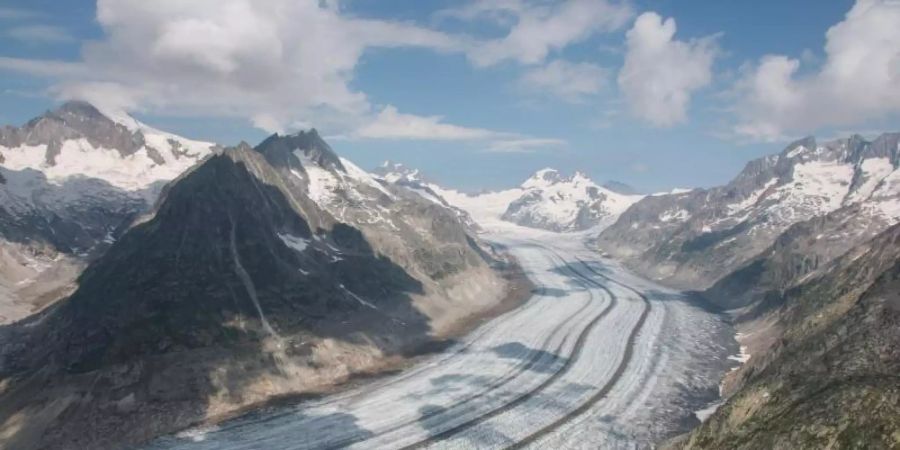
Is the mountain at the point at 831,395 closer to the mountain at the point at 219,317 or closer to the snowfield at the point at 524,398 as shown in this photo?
the snowfield at the point at 524,398

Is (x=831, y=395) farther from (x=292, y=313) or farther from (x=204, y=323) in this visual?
(x=292, y=313)

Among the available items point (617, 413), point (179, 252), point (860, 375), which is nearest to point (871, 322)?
point (860, 375)

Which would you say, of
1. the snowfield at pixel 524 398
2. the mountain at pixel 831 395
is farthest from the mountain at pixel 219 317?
the mountain at pixel 831 395

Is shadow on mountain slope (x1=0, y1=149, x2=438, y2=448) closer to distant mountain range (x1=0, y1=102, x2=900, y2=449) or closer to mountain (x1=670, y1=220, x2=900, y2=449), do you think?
distant mountain range (x1=0, y1=102, x2=900, y2=449)

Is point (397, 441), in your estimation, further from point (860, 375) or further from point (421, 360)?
point (860, 375)

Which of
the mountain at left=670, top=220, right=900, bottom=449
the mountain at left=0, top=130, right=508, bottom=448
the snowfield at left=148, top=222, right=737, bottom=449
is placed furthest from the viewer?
the mountain at left=0, top=130, right=508, bottom=448

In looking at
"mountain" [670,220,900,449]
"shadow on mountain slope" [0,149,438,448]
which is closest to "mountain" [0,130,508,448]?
"shadow on mountain slope" [0,149,438,448]
